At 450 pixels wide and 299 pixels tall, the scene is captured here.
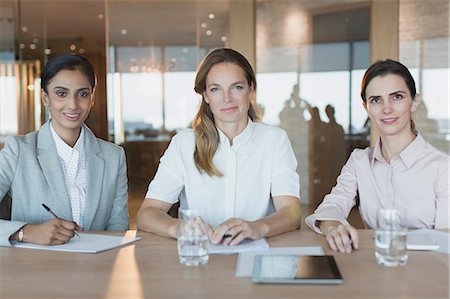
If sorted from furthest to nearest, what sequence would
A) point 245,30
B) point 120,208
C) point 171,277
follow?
point 245,30
point 120,208
point 171,277

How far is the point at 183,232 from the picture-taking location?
1.54 m

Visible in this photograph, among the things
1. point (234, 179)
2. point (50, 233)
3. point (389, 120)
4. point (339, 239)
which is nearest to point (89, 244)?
point (50, 233)

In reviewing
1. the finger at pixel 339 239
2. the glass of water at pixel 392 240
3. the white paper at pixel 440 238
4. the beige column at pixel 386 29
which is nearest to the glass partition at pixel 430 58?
the beige column at pixel 386 29

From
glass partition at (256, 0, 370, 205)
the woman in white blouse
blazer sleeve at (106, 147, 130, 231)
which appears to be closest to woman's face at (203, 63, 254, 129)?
the woman in white blouse

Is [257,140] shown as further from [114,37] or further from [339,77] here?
[114,37]

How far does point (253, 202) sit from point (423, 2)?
11.2 feet

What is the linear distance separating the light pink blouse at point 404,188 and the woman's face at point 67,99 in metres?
1.04

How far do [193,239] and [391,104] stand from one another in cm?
112

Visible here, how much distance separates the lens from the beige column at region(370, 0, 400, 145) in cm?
438

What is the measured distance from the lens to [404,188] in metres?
2.17

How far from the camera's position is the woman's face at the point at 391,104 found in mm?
2225

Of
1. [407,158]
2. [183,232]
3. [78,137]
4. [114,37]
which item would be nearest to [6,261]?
[183,232]

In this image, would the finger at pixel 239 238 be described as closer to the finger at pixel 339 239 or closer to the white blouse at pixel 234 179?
the finger at pixel 339 239

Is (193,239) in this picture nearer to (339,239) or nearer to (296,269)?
(296,269)
